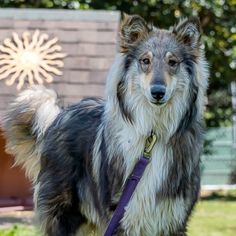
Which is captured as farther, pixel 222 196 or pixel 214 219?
pixel 222 196

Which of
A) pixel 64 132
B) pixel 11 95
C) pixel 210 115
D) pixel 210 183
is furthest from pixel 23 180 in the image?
pixel 210 183

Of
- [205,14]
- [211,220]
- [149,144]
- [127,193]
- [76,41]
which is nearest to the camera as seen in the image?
[127,193]

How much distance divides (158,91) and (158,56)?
33 cm

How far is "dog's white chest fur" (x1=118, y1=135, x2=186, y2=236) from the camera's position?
5.81m

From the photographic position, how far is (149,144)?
19.3 ft

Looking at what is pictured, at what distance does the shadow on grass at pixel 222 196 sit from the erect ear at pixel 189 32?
9590 millimetres

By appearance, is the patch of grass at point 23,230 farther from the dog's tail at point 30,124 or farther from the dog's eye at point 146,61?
the dog's eye at point 146,61

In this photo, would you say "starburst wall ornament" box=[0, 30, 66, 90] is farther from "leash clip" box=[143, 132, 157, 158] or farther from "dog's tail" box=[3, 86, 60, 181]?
"leash clip" box=[143, 132, 157, 158]

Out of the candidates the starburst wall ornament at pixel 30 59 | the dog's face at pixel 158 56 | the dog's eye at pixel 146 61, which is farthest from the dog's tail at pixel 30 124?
the starburst wall ornament at pixel 30 59

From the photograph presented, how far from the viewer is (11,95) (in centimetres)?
1012

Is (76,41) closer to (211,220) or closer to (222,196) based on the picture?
(211,220)

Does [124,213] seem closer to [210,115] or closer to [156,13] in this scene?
[156,13]

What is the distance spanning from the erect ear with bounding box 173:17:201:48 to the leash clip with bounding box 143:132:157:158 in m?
0.73

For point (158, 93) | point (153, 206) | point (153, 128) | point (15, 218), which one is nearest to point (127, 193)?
point (153, 206)
